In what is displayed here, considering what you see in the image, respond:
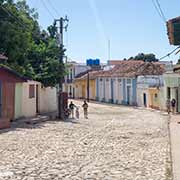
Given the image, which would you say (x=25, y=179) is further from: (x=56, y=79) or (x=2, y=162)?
(x=56, y=79)

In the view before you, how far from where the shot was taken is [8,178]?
9352 mm

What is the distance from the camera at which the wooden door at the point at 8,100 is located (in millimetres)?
22547

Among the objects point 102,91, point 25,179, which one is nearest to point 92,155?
point 25,179

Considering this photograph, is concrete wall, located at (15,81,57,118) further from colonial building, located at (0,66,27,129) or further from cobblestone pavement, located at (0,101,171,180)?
cobblestone pavement, located at (0,101,171,180)

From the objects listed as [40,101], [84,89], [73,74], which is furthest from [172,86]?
[73,74]

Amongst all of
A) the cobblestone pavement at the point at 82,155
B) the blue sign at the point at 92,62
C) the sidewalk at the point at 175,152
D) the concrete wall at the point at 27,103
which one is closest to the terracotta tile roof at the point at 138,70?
the blue sign at the point at 92,62

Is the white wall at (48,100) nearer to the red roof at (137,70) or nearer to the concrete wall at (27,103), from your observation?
the concrete wall at (27,103)

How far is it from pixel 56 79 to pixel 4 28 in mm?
7504

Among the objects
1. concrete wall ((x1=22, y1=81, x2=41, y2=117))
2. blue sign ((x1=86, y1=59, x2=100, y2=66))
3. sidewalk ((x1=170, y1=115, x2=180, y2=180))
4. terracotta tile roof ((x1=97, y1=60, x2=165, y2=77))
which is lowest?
sidewalk ((x1=170, y1=115, x2=180, y2=180))

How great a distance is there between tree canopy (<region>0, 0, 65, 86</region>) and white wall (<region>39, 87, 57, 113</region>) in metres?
1.68

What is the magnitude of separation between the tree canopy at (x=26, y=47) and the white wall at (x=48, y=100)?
1681mm

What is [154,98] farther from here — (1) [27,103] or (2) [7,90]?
(2) [7,90]

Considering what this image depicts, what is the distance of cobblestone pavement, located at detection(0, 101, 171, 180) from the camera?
32.7 ft

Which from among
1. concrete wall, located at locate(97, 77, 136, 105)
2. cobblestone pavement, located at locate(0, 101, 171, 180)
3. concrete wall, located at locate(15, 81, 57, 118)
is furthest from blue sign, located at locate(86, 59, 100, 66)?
cobblestone pavement, located at locate(0, 101, 171, 180)
